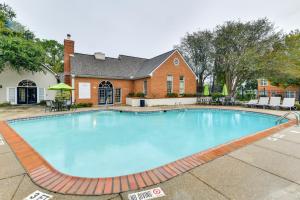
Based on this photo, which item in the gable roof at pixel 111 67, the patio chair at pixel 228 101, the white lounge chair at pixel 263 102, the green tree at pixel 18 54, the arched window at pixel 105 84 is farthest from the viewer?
the patio chair at pixel 228 101

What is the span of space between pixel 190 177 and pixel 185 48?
26134 mm

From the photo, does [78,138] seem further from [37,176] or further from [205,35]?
[205,35]

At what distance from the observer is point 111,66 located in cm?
1980

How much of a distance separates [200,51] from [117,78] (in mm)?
14875

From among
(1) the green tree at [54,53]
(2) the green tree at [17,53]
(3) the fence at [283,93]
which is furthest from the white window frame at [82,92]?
(3) the fence at [283,93]

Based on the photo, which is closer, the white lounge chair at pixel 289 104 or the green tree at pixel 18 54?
the white lounge chair at pixel 289 104

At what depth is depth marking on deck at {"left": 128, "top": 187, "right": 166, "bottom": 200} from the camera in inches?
86.5

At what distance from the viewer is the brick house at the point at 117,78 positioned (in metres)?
16.6

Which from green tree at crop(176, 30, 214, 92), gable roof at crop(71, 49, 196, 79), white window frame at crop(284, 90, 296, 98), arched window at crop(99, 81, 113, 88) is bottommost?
white window frame at crop(284, 90, 296, 98)

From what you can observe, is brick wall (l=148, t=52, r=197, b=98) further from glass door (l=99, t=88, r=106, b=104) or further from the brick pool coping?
the brick pool coping

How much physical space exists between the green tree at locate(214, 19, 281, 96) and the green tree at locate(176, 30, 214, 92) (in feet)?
10.1

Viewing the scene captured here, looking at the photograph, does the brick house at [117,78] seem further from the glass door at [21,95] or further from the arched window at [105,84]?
the glass door at [21,95]

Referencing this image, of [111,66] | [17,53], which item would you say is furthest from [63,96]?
[111,66]

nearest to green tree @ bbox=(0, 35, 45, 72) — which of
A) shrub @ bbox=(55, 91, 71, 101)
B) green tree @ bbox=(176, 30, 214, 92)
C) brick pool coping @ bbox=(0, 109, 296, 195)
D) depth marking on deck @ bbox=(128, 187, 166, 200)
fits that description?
shrub @ bbox=(55, 91, 71, 101)
